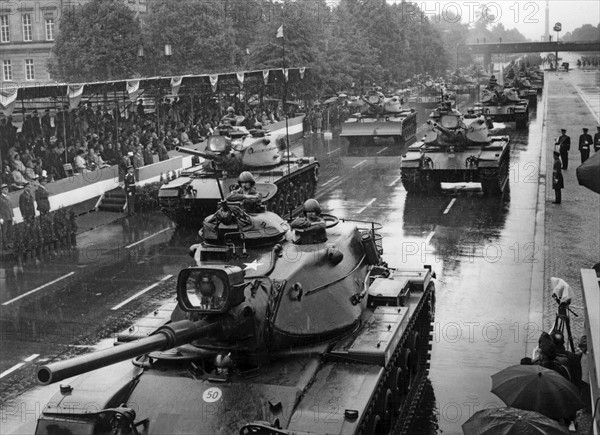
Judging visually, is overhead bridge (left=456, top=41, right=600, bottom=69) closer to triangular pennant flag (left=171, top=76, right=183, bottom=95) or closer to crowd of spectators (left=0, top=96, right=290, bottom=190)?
crowd of spectators (left=0, top=96, right=290, bottom=190)

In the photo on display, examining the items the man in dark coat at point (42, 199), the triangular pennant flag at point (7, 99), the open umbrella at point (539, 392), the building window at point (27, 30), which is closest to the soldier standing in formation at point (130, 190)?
the man in dark coat at point (42, 199)

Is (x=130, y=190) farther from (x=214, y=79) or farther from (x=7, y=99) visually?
(x=214, y=79)

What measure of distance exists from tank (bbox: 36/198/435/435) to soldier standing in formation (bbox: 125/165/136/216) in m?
15.7

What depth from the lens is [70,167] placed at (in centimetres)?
2914

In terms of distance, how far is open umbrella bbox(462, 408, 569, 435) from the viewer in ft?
30.3

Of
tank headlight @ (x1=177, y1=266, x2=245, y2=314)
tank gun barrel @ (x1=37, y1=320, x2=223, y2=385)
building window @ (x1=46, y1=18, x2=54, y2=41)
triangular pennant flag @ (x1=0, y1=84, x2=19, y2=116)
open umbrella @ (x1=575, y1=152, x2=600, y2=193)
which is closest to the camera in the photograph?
tank gun barrel @ (x1=37, y1=320, x2=223, y2=385)

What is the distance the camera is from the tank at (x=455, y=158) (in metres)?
28.6

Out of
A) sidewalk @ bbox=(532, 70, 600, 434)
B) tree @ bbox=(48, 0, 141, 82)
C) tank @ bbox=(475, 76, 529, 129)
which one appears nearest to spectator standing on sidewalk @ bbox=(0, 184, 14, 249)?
sidewalk @ bbox=(532, 70, 600, 434)

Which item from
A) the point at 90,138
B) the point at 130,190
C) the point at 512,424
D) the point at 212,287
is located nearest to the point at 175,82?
the point at 90,138

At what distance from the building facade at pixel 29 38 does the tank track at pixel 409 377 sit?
116 feet

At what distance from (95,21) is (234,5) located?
10127 millimetres

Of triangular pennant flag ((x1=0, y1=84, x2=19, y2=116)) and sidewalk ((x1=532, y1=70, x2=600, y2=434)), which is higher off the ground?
triangular pennant flag ((x1=0, y1=84, x2=19, y2=116))

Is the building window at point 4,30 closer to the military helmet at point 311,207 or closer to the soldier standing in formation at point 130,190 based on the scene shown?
the soldier standing in formation at point 130,190

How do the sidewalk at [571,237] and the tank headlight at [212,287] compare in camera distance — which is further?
the sidewalk at [571,237]
